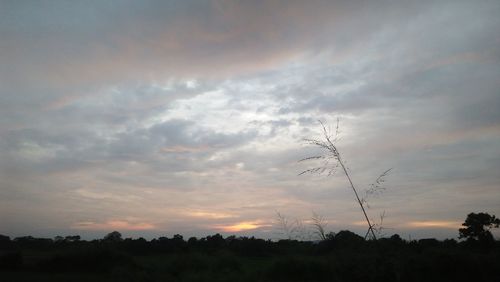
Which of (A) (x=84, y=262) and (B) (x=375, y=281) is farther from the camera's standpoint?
(A) (x=84, y=262)

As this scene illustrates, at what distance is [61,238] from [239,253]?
4129 centimetres

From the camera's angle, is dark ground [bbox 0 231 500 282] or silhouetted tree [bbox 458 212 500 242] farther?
silhouetted tree [bbox 458 212 500 242]

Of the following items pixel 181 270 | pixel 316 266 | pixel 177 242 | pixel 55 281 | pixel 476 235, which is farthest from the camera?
pixel 177 242

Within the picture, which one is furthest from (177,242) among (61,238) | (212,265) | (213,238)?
(212,265)

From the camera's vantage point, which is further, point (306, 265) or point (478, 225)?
point (478, 225)

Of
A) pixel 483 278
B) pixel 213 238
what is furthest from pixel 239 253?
pixel 483 278

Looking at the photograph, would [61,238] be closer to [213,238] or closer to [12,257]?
[213,238]

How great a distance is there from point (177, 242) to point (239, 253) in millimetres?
13513

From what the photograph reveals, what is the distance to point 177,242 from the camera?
224ft

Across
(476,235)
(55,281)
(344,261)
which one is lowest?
(55,281)

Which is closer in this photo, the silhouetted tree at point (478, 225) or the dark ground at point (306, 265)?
the dark ground at point (306, 265)

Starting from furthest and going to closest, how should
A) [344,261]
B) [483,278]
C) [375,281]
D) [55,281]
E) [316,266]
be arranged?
[316,266], [55,281], [344,261], [483,278], [375,281]

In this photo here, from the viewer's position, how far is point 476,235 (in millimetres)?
49750

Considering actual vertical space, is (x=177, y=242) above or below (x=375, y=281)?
above
